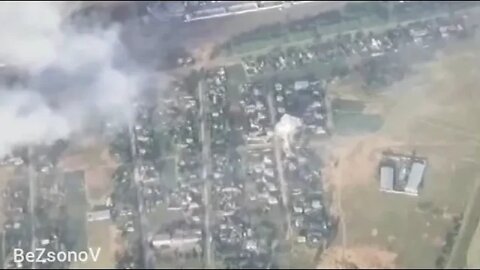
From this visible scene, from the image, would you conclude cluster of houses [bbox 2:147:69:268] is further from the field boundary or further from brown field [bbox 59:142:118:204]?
the field boundary

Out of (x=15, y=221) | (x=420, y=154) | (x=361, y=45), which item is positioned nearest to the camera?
(x=15, y=221)

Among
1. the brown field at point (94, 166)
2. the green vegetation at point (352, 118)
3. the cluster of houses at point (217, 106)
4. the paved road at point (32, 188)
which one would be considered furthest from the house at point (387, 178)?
the paved road at point (32, 188)

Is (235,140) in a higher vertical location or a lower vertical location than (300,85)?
lower

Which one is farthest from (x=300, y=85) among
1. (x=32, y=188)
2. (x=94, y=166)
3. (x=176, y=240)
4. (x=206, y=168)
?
(x=32, y=188)

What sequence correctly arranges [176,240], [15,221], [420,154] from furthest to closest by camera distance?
[420,154] < [176,240] < [15,221]

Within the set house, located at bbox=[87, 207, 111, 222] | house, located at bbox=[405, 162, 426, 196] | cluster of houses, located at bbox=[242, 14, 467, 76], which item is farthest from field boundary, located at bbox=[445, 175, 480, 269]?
house, located at bbox=[87, 207, 111, 222]

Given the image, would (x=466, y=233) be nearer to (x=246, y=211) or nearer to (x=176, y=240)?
(x=246, y=211)
